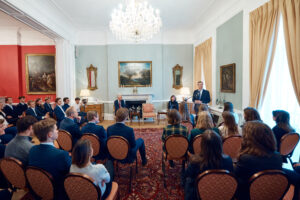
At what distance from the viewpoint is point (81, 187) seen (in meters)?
1.64

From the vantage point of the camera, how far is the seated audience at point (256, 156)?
5.71ft

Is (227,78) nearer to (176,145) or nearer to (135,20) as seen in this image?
(135,20)

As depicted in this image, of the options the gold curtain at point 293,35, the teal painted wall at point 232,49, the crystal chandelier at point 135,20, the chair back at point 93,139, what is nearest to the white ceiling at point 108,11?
the teal painted wall at point 232,49

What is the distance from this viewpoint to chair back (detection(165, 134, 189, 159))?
2.88m

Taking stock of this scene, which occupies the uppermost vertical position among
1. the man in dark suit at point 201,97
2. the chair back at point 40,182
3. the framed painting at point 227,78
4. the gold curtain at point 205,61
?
the gold curtain at point 205,61

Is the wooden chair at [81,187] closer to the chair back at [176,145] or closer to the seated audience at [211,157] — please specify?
the seated audience at [211,157]

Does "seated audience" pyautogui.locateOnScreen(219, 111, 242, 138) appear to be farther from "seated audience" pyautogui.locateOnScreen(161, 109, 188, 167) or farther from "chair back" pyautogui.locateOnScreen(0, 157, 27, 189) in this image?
"chair back" pyautogui.locateOnScreen(0, 157, 27, 189)

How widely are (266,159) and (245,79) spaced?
12.1 feet

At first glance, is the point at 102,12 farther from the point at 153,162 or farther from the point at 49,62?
the point at 153,162

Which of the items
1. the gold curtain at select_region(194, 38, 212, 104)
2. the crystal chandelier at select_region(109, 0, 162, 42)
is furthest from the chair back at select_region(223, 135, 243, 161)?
the gold curtain at select_region(194, 38, 212, 104)

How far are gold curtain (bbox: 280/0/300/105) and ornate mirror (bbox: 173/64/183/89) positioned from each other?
6.05 meters

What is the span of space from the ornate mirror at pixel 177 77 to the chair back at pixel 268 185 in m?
7.84

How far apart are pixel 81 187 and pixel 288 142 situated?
2.87 meters

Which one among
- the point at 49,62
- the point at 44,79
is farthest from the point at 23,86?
the point at 49,62
